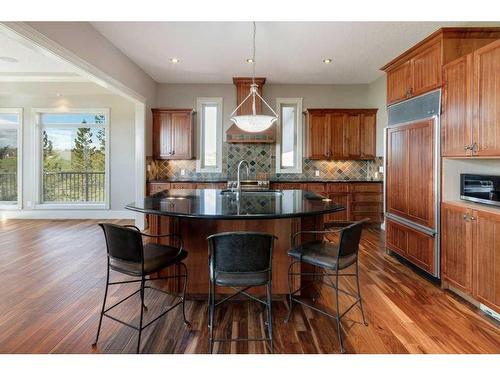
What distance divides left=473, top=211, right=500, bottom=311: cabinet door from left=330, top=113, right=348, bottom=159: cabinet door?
12.0 ft

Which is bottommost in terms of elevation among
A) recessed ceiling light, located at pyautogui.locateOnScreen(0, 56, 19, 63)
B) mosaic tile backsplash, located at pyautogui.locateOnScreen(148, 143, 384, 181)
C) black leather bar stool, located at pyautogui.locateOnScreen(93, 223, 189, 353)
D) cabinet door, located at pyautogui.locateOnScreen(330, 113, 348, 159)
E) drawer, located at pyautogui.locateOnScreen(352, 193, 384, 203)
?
black leather bar stool, located at pyautogui.locateOnScreen(93, 223, 189, 353)

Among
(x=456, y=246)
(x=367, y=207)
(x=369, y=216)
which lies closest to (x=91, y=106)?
(x=367, y=207)

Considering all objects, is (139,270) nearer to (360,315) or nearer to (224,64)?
(360,315)

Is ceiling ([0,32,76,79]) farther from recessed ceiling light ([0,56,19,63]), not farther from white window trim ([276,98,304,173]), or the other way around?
white window trim ([276,98,304,173])

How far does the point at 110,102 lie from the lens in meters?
6.64

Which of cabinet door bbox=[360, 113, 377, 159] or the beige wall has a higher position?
the beige wall

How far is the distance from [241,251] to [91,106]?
621cm

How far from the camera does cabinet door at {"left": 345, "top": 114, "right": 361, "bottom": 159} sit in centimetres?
610

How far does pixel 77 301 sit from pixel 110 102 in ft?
16.7

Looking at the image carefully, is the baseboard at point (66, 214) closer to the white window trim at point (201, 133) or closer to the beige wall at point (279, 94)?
the white window trim at point (201, 133)

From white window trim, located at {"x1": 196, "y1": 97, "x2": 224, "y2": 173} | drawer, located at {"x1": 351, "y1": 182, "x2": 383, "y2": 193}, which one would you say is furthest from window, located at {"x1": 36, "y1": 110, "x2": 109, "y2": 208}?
drawer, located at {"x1": 351, "y1": 182, "x2": 383, "y2": 193}

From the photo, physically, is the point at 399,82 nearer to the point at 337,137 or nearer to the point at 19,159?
the point at 337,137

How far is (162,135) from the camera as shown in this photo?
20.1 feet

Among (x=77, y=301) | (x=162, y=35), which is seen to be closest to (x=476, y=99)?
(x=162, y=35)
